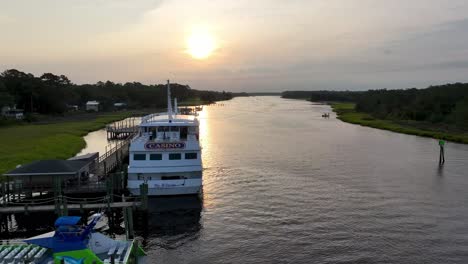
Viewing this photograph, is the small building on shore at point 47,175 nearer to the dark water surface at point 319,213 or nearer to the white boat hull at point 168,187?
the white boat hull at point 168,187

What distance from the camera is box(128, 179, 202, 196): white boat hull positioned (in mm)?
38869

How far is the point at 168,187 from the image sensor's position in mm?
39312

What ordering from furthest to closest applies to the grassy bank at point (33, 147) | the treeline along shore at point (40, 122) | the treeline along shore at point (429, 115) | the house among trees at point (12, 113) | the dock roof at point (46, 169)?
the house among trees at point (12, 113), the treeline along shore at point (429, 115), the treeline along shore at point (40, 122), the grassy bank at point (33, 147), the dock roof at point (46, 169)

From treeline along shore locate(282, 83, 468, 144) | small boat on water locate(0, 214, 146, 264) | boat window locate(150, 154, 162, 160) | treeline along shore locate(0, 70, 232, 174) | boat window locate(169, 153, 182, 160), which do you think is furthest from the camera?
treeline along shore locate(282, 83, 468, 144)

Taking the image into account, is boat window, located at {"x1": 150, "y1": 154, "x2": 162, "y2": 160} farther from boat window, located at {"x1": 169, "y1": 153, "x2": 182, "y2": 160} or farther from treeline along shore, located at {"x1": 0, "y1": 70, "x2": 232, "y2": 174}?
treeline along shore, located at {"x1": 0, "y1": 70, "x2": 232, "y2": 174}

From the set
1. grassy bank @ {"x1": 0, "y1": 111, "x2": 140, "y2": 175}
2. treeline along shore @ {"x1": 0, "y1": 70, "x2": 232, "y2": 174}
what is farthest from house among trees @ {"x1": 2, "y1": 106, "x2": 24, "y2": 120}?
grassy bank @ {"x1": 0, "y1": 111, "x2": 140, "y2": 175}

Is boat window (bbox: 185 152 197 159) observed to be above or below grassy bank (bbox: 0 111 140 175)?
above

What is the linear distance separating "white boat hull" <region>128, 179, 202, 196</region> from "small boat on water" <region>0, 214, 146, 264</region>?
48.6 ft

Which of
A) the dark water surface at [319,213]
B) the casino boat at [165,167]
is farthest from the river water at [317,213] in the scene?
the casino boat at [165,167]

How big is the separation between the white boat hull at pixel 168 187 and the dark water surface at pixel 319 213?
852 millimetres

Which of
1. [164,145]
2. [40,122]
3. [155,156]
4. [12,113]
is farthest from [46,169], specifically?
[12,113]

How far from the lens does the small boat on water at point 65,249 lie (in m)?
22.0

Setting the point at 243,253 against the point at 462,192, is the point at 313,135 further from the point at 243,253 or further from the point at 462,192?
the point at 243,253

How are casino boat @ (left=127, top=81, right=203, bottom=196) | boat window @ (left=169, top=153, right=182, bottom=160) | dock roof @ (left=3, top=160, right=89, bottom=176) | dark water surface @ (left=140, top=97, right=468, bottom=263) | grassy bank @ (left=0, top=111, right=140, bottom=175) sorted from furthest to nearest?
grassy bank @ (left=0, top=111, right=140, bottom=175), boat window @ (left=169, top=153, right=182, bottom=160), casino boat @ (left=127, top=81, right=203, bottom=196), dock roof @ (left=3, top=160, right=89, bottom=176), dark water surface @ (left=140, top=97, right=468, bottom=263)
